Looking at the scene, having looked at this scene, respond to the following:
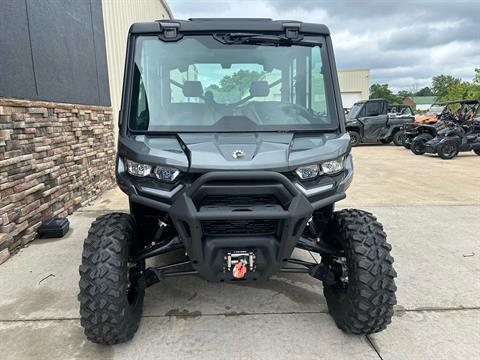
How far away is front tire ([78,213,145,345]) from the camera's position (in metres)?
2.50

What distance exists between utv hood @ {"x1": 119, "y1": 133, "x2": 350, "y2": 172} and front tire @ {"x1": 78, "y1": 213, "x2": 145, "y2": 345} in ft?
1.91

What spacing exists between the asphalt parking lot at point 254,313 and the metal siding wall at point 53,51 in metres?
2.04

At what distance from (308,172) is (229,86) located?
1012mm

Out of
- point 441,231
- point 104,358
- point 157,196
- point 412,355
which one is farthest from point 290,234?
point 441,231

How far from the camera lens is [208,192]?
8.02 ft

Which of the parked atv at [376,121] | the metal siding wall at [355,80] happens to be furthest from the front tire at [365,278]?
the metal siding wall at [355,80]

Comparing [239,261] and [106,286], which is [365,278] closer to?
[239,261]

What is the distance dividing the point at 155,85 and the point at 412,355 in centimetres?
268

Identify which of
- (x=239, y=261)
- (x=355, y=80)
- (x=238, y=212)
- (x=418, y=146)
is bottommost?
(x=418, y=146)

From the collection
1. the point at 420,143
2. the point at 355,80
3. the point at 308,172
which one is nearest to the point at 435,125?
the point at 420,143

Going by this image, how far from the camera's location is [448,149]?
41.7 ft

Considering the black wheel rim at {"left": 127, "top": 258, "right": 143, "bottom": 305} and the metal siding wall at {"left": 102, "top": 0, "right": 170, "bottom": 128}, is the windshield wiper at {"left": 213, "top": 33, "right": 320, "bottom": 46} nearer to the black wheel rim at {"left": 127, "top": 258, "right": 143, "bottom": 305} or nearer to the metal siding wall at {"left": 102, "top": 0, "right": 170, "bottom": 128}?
the black wheel rim at {"left": 127, "top": 258, "right": 143, "bottom": 305}

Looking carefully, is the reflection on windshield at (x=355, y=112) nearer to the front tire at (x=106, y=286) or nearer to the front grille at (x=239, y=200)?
the front grille at (x=239, y=200)

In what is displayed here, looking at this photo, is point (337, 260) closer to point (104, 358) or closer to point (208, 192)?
point (208, 192)
